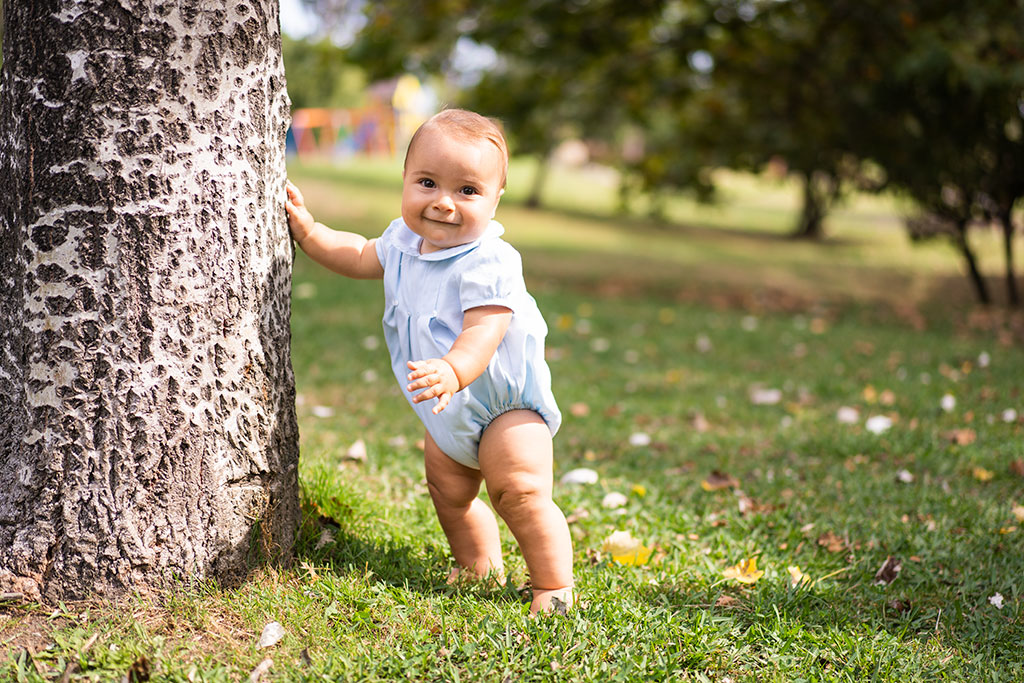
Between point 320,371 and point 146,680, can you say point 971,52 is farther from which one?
point 146,680

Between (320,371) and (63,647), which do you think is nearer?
(63,647)

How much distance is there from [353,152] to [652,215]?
2436 cm

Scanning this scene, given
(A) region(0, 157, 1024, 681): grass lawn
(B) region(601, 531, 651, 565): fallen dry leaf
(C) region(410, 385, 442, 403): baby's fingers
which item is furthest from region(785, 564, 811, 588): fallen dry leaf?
(C) region(410, 385, 442, 403): baby's fingers

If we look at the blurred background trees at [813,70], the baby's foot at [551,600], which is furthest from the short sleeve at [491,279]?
the blurred background trees at [813,70]

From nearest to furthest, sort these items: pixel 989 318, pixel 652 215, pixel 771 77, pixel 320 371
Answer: pixel 320 371, pixel 989 318, pixel 771 77, pixel 652 215

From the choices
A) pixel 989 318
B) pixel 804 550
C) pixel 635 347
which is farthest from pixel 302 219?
pixel 989 318

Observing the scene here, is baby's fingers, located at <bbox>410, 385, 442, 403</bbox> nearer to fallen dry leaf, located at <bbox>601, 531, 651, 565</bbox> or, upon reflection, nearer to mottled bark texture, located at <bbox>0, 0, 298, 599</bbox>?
mottled bark texture, located at <bbox>0, 0, 298, 599</bbox>

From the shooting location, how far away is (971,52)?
25.0ft

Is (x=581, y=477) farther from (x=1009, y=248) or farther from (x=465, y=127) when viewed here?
(x=1009, y=248)

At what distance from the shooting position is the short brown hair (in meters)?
2.24

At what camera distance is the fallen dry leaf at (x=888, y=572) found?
2.87m

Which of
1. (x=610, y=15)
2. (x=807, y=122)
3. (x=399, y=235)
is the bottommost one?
(x=399, y=235)

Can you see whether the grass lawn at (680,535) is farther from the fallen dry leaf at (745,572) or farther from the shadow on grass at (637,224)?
the shadow on grass at (637,224)

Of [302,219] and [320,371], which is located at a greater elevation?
[302,219]
